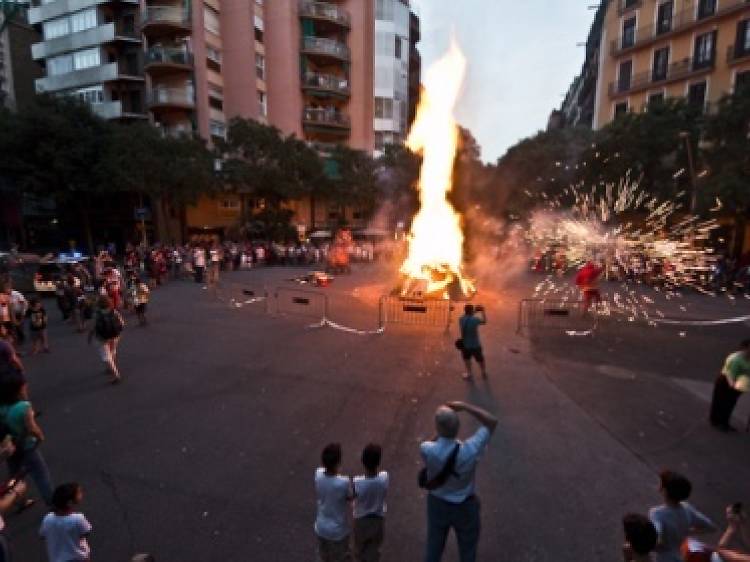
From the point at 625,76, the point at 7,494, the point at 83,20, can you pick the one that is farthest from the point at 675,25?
the point at 83,20

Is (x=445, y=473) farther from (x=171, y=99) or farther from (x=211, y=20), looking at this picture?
(x=211, y=20)

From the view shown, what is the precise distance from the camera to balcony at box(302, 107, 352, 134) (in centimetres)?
4100

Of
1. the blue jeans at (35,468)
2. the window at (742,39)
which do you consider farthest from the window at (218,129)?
the window at (742,39)

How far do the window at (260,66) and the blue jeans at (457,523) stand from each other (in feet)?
136

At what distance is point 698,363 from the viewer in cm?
1014

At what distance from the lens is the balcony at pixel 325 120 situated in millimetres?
41000

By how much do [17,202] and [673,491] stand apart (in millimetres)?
42057

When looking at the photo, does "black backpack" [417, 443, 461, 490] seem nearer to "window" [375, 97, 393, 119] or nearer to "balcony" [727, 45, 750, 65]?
"balcony" [727, 45, 750, 65]

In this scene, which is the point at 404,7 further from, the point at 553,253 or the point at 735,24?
the point at 553,253

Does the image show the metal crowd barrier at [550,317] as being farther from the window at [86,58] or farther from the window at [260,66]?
the window at [86,58]

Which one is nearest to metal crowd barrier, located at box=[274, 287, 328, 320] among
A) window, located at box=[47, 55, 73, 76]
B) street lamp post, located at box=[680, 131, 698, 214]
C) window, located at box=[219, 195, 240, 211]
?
street lamp post, located at box=[680, 131, 698, 214]

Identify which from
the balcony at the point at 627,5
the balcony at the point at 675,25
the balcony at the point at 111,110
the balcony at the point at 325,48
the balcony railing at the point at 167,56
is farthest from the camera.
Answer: the balcony at the point at 325,48

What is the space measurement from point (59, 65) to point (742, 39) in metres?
51.6

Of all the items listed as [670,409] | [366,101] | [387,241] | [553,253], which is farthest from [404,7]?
[670,409]
